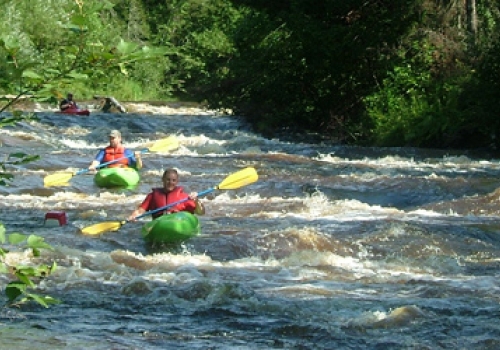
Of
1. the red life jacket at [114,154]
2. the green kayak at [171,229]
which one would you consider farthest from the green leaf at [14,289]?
the red life jacket at [114,154]

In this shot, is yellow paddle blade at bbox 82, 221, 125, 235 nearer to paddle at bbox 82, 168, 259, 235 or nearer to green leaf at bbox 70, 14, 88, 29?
paddle at bbox 82, 168, 259, 235

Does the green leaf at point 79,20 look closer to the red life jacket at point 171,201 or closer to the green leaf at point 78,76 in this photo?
the green leaf at point 78,76

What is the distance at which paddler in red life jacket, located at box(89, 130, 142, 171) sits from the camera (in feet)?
43.7

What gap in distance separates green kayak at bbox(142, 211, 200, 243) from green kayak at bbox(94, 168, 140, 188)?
136 inches

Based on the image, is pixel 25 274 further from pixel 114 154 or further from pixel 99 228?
pixel 114 154

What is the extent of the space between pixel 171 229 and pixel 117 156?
4824mm

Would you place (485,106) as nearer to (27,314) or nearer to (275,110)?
(275,110)

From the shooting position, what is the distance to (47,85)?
8.59 ft

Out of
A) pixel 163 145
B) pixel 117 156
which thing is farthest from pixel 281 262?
pixel 117 156

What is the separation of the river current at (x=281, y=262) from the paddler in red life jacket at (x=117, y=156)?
0.37m

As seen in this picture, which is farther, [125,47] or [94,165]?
[94,165]

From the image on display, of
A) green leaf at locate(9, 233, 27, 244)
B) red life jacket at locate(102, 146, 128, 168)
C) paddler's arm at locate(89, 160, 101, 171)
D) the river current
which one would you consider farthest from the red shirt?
green leaf at locate(9, 233, 27, 244)

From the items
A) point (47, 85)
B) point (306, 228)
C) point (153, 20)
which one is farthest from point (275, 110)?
point (153, 20)

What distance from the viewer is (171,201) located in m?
9.87
